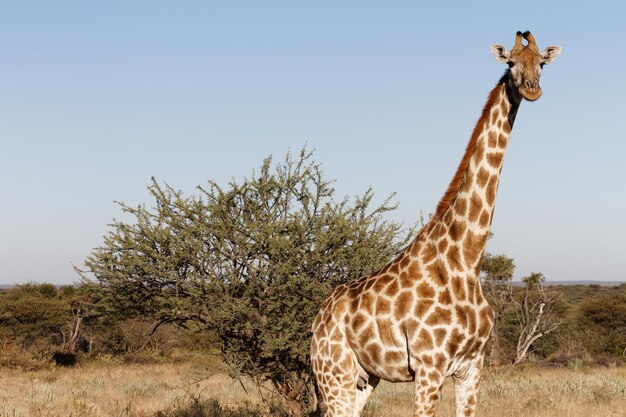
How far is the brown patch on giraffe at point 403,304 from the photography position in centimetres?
627

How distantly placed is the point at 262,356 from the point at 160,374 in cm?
1479

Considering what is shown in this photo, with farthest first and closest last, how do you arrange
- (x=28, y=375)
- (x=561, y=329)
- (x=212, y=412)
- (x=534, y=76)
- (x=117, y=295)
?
1. (x=561, y=329)
2. (x=28, y=375)
3. (x=212, y=412)
4. (x=117, y=295)
5. (x=534, y=76)

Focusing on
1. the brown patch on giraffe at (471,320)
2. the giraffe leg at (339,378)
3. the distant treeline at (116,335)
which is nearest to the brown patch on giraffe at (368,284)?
the giraffe leg at (339,378)

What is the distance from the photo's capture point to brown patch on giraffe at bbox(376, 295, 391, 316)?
6.44 meters

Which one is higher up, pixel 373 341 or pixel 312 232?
pixel 312 232

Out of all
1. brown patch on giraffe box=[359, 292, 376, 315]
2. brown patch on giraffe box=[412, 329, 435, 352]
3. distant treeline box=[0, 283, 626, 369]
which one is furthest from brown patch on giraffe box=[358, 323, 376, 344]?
distant treeline box=[0, 283, 626, 369]

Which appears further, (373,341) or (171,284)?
(171,284)

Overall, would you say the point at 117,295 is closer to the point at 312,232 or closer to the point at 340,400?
the point at 312,232

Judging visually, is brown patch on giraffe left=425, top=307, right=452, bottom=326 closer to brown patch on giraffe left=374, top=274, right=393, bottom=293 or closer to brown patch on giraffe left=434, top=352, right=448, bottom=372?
brown patch on giraffe left=434, top=352, right=448, bottom=372

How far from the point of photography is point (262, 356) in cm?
1001

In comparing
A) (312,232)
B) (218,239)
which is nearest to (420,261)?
(312,232)

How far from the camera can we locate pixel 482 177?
20.8 ft

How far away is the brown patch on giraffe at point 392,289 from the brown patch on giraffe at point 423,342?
0.53 meters

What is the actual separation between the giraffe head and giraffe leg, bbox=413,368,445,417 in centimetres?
245
